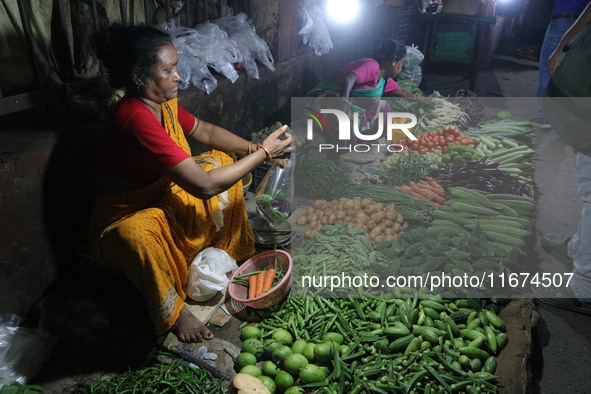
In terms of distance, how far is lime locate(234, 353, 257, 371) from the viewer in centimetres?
234

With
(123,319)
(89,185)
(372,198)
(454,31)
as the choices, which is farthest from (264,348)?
(454,31)

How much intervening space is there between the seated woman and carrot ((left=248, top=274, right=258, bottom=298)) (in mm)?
386

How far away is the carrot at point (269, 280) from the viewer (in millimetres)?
2832

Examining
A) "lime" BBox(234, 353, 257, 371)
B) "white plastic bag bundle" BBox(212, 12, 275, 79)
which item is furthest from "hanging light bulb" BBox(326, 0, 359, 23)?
"lime" BBox(234, 353, 257, 371)

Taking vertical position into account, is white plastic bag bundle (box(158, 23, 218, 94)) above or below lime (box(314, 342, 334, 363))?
above

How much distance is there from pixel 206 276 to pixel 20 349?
1.12 m

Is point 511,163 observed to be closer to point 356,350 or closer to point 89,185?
point 356,350

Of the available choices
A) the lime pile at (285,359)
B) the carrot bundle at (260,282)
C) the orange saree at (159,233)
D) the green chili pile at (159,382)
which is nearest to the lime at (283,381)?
the lime pile at (285,359)

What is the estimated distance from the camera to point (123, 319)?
2721 mm

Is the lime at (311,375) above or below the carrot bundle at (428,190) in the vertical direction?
below

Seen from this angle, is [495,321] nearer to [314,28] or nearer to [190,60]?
[190,60]

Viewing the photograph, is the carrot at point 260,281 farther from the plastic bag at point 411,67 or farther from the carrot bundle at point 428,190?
the plastic bag at point 411,67

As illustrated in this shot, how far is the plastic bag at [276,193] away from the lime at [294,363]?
1399 millimetres

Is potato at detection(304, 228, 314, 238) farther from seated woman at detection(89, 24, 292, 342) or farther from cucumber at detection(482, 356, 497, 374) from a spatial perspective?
cucumber at detection(482, 356, 497, 374)
